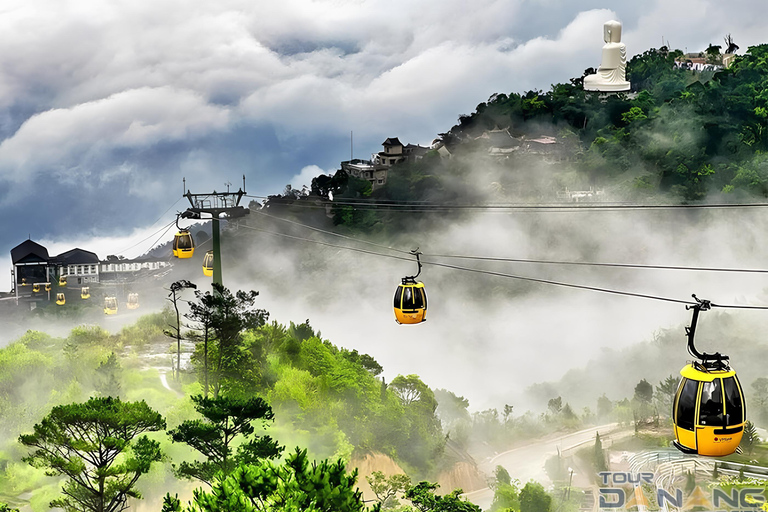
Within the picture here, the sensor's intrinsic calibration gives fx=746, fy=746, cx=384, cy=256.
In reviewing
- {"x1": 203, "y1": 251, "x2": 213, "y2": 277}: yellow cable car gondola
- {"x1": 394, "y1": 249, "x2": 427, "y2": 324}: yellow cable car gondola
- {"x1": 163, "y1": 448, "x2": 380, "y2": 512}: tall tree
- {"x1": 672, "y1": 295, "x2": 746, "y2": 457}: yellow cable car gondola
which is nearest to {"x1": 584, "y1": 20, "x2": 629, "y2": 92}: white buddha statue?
{"x1": 203, "y1": 251, "x2": 213, "y2": 277}: yellow cable car gondola

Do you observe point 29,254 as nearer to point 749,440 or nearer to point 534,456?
point 534,456

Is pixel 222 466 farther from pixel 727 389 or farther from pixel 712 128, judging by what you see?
pixel 712 128

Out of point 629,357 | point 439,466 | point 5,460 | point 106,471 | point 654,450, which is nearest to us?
point 106,471

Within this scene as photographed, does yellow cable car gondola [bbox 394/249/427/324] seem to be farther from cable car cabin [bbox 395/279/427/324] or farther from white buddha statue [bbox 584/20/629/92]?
white buddha statue [bbox 584/20/629/92]

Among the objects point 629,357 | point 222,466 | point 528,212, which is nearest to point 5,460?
point 222,466

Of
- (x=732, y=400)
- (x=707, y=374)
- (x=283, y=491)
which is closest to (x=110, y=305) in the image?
(x=283, y=491)
